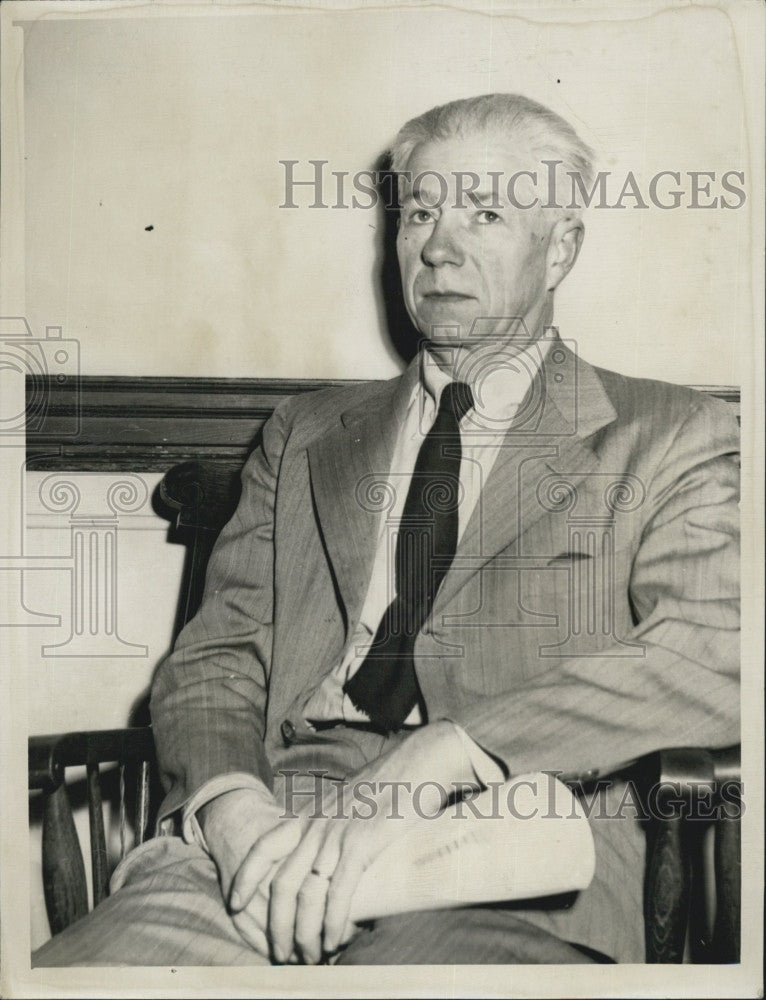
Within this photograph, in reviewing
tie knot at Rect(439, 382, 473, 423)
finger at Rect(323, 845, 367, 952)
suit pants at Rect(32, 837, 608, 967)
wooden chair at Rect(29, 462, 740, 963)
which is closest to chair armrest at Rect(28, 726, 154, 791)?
wooden chair at Rect(29, 462, 740, 963)

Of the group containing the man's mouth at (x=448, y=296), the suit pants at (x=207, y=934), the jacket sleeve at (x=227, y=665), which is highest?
the man's mouth at (x=448, y=296)

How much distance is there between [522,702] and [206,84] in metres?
1.20

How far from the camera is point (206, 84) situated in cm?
203

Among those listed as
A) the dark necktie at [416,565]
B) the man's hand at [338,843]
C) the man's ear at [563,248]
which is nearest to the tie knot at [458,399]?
the dark necktie at [416,565]

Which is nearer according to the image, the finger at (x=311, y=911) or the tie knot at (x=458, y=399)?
the finger at (x=311, y=911)

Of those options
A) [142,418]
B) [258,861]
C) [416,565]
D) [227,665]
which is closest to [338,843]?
[258,861]

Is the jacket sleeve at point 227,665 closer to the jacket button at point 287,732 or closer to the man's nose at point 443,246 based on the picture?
the jacket button at point 287,732

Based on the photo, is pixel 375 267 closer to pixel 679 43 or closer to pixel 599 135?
pixel 599 135

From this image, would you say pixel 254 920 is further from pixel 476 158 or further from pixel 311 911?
pixel 476 158

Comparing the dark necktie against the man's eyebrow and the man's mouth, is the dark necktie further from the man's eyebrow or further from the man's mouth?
the man's eyebrow

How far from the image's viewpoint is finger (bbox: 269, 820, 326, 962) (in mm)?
1740

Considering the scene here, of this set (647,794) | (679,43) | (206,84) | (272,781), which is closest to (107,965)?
(272,781)

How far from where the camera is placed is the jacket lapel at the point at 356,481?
75.0 inches

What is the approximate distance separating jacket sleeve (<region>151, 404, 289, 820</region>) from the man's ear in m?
0.54
